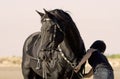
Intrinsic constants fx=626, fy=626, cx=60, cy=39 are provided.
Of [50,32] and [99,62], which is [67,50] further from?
[99,62]

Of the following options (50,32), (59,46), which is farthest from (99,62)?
(59,46)

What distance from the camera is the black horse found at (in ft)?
41.9

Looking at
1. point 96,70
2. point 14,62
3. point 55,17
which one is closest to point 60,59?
point 55,17

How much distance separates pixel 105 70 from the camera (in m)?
11.9

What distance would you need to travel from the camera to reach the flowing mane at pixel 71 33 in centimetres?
1337

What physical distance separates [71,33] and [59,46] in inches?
27.2

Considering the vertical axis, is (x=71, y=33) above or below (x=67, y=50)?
above

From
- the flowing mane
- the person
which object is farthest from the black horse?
the person

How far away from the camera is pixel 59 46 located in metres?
14.1

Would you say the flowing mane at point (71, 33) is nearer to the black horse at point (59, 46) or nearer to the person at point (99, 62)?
the black horse at point (59, 46)

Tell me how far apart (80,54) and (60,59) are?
1.96 feet

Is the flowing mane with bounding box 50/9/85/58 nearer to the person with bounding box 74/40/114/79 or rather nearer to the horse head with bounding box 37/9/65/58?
the horse head with bounding box 37/9/65/58

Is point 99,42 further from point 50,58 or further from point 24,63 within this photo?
point 24,63

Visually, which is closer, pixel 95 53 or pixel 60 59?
pixel 95 53
